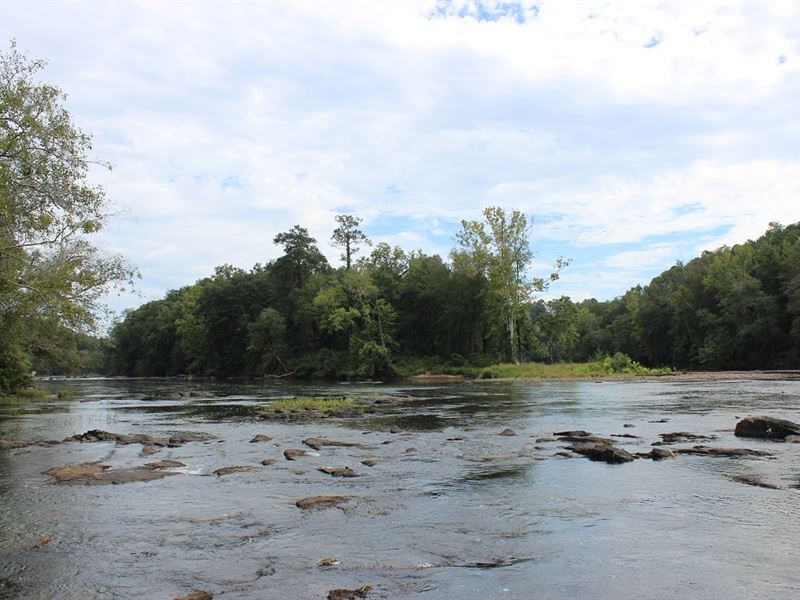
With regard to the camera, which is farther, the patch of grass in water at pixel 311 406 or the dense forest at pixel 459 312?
the dense forest at pixel 459 312

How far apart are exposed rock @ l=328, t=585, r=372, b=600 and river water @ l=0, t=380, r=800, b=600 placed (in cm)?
12

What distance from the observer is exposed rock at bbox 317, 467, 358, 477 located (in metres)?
15.4

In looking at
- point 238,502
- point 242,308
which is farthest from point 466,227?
point 238,502

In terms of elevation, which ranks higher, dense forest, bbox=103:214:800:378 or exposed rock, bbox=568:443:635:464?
dense forest, bbox=103:214:800:378

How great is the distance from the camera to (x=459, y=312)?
84.2 m

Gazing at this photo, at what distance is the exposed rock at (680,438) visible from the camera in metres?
19.3

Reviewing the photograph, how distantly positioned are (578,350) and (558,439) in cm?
13654

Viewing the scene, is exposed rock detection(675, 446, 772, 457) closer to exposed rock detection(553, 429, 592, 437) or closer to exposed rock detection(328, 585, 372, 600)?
exposed rock detection(553, 429, 592, 437)

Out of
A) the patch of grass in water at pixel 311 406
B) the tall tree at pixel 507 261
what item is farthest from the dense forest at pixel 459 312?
the patch of grass in water at pixel 311 406

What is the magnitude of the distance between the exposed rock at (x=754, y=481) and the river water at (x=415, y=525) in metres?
0.21

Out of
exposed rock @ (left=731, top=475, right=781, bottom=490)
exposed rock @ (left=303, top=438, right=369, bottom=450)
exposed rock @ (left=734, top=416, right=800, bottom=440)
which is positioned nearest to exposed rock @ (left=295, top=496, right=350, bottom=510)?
exposed rock @ (left=303, top=438, right=369, bottom=450)

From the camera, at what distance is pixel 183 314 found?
419ft

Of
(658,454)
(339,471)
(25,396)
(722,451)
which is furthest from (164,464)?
(25,396)

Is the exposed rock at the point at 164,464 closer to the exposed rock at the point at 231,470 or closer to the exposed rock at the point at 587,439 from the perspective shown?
the exposed rock at the point at 231,470
